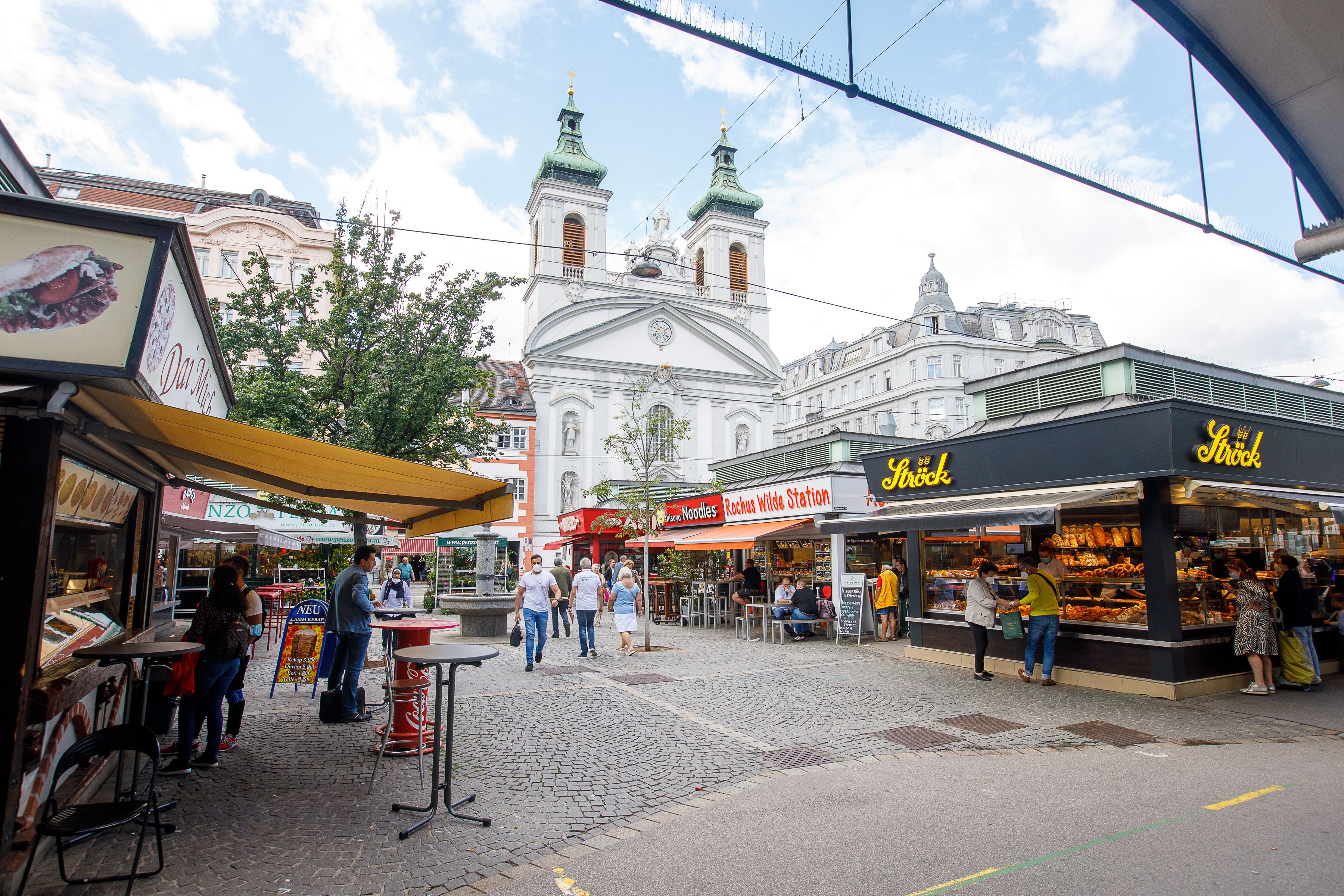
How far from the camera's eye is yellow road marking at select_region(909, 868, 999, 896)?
374 cm

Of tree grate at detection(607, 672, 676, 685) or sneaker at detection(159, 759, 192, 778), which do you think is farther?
tree grate at detection(607, 672, 676, 685)

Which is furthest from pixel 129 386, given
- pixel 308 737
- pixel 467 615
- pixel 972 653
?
pixel 467 615

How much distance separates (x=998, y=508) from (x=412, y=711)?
726 cm

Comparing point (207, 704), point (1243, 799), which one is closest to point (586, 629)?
point (207, 704)

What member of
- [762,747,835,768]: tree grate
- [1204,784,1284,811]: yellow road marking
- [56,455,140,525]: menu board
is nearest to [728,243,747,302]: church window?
[762,747,835,768]: tree grate

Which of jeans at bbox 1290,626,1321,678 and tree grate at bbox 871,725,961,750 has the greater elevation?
jeans at bbox 1290,626,1321,678

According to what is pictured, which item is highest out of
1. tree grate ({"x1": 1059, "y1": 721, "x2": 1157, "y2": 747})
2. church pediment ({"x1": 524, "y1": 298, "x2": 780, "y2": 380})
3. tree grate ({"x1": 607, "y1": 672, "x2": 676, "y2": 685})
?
church pediment ({"x1": 524, "y1": 298, "x2": 780, "y2": 380})

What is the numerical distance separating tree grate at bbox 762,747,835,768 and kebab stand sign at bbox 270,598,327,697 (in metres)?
5.57

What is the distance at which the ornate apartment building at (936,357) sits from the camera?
50.8 m

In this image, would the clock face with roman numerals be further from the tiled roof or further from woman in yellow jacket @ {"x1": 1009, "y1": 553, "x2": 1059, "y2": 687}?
woman in yellow jacket @ {"x1": 1009, "y1": 553, "x2": 1059, "y2": 687}

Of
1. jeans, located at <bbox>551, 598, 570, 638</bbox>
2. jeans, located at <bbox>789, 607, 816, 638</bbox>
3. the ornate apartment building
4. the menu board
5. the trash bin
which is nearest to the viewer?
the menu board

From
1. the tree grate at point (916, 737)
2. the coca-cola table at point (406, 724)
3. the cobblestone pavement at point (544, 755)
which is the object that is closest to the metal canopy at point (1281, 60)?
the cobblestone pavement at point (544, 755)

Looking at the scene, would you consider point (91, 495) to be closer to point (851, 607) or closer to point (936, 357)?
point (851, 607)

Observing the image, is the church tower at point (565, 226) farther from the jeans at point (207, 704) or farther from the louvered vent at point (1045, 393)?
the jeans at point (207, 704)
